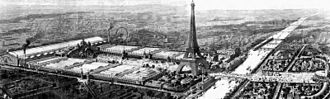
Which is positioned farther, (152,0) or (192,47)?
(152,0)

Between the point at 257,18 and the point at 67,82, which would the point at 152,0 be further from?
the point at 67,82

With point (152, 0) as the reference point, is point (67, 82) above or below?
below

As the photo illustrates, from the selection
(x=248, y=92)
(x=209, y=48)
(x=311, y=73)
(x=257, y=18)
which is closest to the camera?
(x=248, y=92)

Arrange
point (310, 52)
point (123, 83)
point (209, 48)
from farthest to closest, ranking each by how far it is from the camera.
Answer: point (209, 48)
point (310, 52)
point (123, 83)

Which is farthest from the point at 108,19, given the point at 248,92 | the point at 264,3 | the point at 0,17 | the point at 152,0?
the point at 248,92

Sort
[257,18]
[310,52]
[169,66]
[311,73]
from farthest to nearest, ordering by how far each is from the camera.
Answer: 1. [257,18]
2. [310,52]
3. [169,66]
4. [311,73]

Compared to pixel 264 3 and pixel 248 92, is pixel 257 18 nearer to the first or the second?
pixel 264 3

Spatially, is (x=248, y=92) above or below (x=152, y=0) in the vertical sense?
below

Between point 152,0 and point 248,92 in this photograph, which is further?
point 152,0

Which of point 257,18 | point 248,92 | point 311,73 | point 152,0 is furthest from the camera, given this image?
point 257,18

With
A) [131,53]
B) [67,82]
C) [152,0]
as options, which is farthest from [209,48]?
[152,0]
